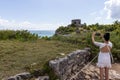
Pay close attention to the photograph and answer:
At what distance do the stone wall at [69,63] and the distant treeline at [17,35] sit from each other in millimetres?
3382

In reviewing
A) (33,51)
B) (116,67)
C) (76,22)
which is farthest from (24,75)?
(76,22)

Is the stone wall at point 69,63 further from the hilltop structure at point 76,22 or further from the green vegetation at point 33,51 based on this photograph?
the hilltop structure at point 76,22

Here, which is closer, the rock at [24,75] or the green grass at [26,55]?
the rock at [24,75]

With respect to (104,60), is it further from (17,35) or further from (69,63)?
(17,35)

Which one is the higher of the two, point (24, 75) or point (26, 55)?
point (26, 55)

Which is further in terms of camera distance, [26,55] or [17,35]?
[17,35]

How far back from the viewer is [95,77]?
10.0 metres

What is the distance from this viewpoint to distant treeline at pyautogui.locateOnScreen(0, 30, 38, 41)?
13.6m

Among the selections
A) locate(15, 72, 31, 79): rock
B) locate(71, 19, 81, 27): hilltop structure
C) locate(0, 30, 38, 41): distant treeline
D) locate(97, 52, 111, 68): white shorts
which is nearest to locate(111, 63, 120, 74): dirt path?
locate(97, 52, 111, 68): white shorts

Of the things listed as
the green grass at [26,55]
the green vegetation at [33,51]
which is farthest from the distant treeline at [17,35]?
the green grass at [26,55]

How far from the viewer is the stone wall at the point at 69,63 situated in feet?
29.5

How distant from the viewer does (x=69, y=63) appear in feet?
32.0

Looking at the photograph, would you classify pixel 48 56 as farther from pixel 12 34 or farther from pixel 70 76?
pixel 12 34

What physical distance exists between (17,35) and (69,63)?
479 centimetres
